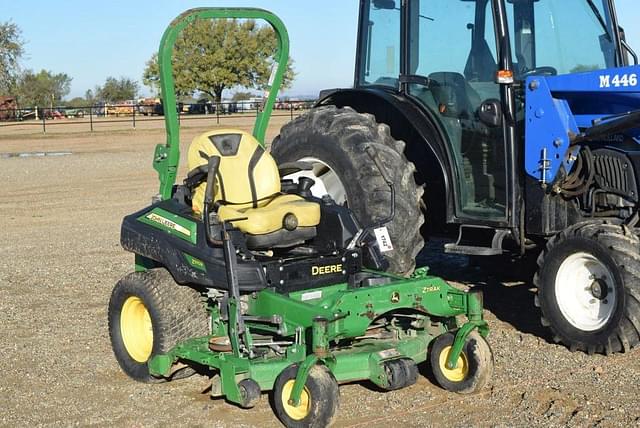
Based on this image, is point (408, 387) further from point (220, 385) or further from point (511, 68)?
point (511, 68)

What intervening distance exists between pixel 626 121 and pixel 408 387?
2.17m

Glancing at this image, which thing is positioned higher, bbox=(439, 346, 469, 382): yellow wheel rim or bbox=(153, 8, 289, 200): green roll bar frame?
bbox=(153, 8, 289, 200): green roll bar frame

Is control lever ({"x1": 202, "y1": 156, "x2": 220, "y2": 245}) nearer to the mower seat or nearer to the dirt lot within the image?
the mower seat

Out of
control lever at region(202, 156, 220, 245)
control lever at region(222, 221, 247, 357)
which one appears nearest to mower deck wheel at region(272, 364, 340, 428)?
control lever at region(222, 221, 247, 357)

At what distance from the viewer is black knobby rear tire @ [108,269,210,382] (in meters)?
5.59

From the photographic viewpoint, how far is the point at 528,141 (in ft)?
21.1

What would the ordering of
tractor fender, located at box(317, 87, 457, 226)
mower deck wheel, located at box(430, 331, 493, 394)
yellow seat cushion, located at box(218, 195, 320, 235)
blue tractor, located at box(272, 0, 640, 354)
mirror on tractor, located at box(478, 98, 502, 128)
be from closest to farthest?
mower deck wheel, located at box(430, 331, 493, 394) → yellow seat cushion, located at box(218, 195, 320, 235) → blue tractor, located at box(272, 0, 640, 354) → mirror on tractor, located at box(478, 98, 502, 128) → tractor fender, located at box(317, 87, 457, 226)

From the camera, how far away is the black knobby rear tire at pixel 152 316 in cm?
559

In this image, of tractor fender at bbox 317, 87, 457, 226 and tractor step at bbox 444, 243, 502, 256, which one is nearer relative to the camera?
tractor step at bbox 444, 243, 502, 256

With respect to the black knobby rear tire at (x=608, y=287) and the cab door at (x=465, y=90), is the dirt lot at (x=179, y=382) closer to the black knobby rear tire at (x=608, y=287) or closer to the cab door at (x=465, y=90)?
the black knobby rear tire at (x=608, y=287)

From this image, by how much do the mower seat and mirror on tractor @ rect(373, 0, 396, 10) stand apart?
2.20m

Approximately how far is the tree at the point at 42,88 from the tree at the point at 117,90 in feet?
10.5

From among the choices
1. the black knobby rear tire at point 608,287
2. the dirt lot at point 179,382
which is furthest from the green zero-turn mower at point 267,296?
the black knobby rear tire at point 608,287

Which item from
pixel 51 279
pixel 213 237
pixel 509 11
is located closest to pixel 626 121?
pixel 509 11
